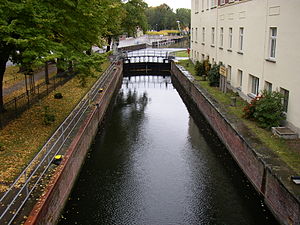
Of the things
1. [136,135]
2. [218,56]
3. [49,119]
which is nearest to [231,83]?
[218,56]

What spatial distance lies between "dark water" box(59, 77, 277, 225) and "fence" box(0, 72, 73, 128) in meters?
3.91

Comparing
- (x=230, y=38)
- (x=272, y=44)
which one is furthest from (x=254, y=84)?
(x=230, y=38)

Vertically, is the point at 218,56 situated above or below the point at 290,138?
above

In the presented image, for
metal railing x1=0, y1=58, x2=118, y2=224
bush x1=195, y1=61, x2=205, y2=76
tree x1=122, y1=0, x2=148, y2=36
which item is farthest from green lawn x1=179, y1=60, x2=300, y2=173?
tree x1=122, y1=0, x2=148, y2=36

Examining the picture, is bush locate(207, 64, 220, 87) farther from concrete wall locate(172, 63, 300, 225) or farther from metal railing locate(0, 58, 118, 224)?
metal railing locate(0, 58, 118, 224)

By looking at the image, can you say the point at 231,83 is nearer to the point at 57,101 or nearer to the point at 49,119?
the point at 57,101

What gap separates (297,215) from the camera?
336 inches

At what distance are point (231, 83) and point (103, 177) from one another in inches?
522

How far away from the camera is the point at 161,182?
13.1m

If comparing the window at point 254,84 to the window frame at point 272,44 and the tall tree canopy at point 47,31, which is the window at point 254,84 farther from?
the tall tree canopy at point 47,31

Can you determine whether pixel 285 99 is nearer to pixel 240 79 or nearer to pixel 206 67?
pixel 240 79

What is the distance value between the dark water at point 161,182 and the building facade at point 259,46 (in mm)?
3673

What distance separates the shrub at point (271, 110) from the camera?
1430cm

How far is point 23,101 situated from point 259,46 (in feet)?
40.8
